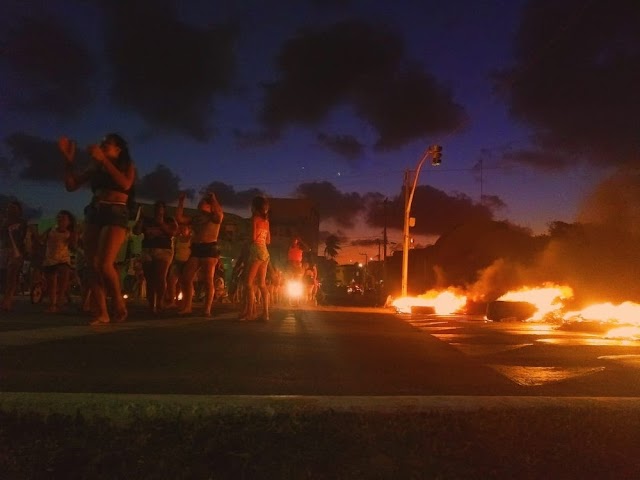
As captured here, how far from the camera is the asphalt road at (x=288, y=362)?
4.23 meters

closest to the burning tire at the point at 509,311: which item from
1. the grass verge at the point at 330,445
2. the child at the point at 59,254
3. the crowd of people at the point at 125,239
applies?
the crowd of people at the point at 125,239

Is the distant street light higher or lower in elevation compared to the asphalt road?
higher

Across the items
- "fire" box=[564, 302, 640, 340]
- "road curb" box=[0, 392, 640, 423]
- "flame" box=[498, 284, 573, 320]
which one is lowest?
"road curb" box=[0, 392, 640, 423]

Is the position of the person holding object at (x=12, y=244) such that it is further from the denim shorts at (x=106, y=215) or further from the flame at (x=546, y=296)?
the flame at (x=546, y=296)

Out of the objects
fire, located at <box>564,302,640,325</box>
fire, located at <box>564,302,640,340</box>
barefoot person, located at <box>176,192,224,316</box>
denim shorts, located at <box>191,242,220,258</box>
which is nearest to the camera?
barefoot person, located at <box>176,192,224,316</box>

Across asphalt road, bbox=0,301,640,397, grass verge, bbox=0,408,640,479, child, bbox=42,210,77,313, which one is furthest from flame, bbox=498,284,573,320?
grass verge, bbox=0,408,640,479

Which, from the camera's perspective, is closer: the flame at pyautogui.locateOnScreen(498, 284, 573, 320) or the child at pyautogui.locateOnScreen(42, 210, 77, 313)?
the child at pyautogui.locateOnScreen(42, 210, 77, 313)

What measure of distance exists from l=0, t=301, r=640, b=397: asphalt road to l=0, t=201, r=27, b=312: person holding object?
2.03 metres

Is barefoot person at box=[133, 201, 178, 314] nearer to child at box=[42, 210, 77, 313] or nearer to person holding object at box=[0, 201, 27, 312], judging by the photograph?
child at box=[42, 210, 77, 313]

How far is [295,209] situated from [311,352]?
100715mm

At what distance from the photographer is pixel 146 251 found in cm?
964

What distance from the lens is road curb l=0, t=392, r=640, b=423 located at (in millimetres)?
3391

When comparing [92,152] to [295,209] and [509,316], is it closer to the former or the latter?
[509,316]

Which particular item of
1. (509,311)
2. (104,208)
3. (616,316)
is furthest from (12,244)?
(616,316)
